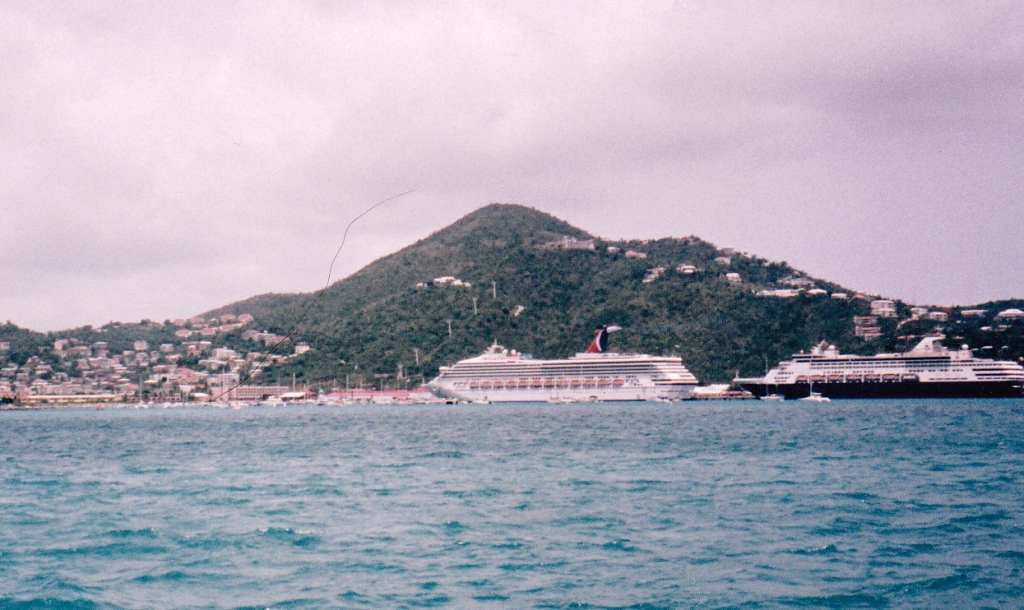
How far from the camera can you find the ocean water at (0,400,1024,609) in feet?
48.0

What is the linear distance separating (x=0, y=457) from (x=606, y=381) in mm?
106506

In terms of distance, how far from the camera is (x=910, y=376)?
120625 millimetres

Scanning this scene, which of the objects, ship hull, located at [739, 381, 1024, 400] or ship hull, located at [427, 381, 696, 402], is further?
ship hull, located at [427, 381, 696, 402]

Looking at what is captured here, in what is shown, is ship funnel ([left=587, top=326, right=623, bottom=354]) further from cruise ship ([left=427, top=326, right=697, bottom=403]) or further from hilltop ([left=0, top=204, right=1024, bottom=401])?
hilltop ([left=0, top=204, right=1024, bottom=401])

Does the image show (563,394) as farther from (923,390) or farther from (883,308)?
(883,308)

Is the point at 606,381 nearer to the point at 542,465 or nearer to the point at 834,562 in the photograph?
the point at 542,465

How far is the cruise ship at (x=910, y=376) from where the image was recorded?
119375 millimetres

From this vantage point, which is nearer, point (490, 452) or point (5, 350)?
point (490, 452)

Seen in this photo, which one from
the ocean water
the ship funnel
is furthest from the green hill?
the ocean water

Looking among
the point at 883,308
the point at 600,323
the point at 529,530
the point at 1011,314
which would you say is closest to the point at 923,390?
the point at 1011,314

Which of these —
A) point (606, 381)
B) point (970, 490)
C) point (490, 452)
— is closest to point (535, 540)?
point (970, 490)

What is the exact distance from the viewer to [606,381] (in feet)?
468

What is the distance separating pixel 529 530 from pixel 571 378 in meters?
126

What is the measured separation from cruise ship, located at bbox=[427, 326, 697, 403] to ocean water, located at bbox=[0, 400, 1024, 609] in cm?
10205
